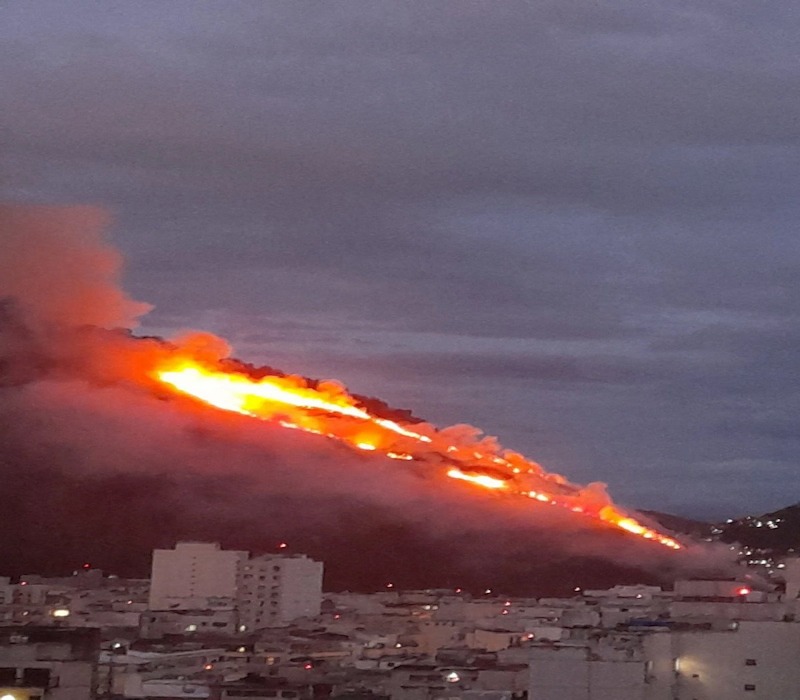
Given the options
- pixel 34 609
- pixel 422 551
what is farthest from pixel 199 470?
pixel 34 609

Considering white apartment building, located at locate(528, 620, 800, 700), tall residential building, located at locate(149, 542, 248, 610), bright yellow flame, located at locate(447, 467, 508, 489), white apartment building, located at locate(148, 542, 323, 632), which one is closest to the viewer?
white apartment building, located at locate(528, 620, 800, 700)

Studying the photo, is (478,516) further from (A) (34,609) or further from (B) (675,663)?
(B) (675,663)

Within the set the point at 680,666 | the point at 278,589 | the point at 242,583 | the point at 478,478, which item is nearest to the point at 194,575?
the point at 242,583

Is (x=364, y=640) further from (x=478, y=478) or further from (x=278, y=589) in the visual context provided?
(x=478, y=478)

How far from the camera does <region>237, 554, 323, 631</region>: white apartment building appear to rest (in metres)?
82.5

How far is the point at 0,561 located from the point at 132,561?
9511 mm

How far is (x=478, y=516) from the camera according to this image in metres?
98.0

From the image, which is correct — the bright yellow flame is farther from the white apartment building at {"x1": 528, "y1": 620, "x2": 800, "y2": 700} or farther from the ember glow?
the white apartment building at {"x1": 528, "y1": 620, "x2": 800, "y2": 700}

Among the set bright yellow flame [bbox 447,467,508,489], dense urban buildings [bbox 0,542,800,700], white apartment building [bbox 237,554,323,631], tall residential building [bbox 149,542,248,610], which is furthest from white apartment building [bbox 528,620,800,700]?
bright yellow flame [bbox 447,467,508,489]

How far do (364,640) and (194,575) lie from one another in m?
23.9

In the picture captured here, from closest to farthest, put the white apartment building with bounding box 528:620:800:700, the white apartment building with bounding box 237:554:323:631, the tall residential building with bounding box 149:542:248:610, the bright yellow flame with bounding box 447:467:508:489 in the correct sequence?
the white apartment building with bounding box 528:620:800:700
the white apartment building with bounding box 237:554:323:631
the tall residential building with bounding box 149:542:248:610
the bright yellow flame with bounding box 447:467:508:489

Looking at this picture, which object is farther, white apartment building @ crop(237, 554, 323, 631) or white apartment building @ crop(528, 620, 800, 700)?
white apartment building @ crop(237, 554, 323, 631)

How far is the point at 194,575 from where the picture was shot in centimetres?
8506

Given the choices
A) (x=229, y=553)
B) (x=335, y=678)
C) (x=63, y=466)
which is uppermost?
(x=63, y=466)
